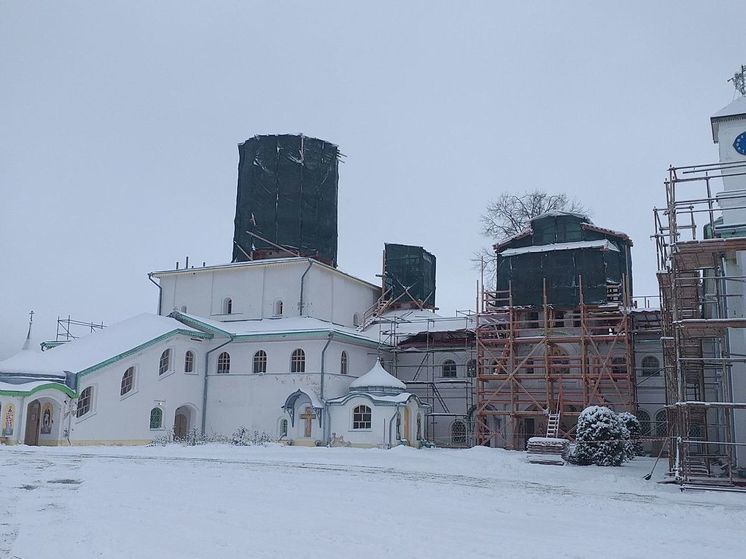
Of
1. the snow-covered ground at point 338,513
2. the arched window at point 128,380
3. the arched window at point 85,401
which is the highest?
the arched window at point 128,380

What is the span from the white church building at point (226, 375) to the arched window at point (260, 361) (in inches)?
1.9

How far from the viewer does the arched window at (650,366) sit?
3403cm

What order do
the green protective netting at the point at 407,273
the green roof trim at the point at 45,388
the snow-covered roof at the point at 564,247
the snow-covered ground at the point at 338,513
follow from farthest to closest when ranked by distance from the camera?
the green protective netting at the point at 407,273, the snow-covered roof at the point at 564,247, the green roof trim at the point at 45,388, the snow-covered ground at the point at 338,513

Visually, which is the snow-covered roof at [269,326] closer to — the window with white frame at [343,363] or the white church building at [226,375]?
the white church building at [226,375]

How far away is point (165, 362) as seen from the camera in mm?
34031

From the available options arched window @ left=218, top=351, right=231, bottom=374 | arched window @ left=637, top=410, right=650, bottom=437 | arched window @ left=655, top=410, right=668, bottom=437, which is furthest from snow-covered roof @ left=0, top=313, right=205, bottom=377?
arched window @ left=655, top=410, right=668, bottom=437

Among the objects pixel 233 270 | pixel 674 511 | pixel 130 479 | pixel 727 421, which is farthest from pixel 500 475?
pixel 233 270

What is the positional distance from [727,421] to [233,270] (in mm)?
25063

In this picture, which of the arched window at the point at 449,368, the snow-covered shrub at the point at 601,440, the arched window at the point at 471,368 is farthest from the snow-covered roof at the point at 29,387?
the snow-covered shrub at the point at 601,440

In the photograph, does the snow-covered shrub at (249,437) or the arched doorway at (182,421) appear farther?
the arched doorway at (182,421)

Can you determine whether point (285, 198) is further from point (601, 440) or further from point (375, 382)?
point (601, 440)

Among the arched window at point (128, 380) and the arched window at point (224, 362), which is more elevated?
the arched window at point (224, 362)

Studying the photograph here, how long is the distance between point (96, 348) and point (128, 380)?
1923 mm

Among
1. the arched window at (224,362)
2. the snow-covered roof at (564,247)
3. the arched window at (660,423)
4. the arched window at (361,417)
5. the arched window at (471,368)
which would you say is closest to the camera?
the arched window at (361,417)
